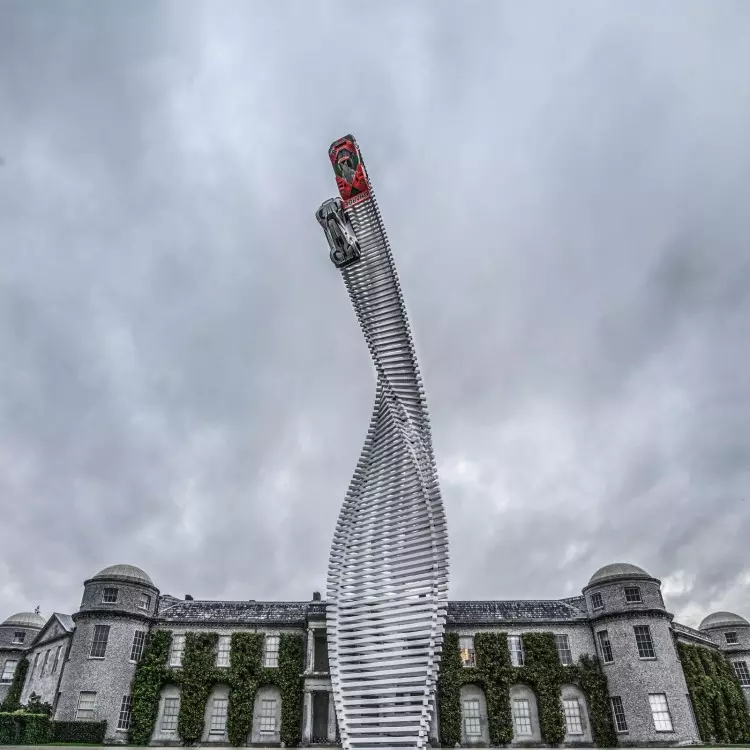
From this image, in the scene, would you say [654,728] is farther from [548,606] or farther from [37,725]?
[37,725]

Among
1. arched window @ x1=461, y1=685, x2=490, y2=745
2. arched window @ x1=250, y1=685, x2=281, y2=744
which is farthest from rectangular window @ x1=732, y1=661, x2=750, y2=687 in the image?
arched window @ x1=250, y1=685, x2=281, y2=744

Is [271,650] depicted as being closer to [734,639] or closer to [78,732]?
[78,732]

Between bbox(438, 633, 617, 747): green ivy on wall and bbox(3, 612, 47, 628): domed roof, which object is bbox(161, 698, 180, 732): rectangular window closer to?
bbox(438, 633, 617, 747): green ivy on wall

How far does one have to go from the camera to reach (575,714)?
29.8m

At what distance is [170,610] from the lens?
33.3 meters

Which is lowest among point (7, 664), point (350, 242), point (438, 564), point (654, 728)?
point (654, 728)

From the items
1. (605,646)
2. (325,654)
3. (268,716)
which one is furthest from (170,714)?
(605,646)

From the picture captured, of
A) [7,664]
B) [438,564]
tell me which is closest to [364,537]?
[438,564]

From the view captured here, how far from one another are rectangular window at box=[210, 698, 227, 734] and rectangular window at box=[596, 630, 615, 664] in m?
18.3

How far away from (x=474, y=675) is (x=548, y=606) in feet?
19.6

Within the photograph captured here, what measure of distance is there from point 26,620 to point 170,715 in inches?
647

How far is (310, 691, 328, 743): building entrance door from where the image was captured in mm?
30422

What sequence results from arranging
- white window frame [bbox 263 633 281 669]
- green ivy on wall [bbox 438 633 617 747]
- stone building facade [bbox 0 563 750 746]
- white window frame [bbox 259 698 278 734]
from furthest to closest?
white window frame [bbox 263 633 281 669] < white window frame [bbox 259 698 278 734] < green ivy on wall [bbox 438 633 617 747] < stone building facade [bbox 0 563 750 746]

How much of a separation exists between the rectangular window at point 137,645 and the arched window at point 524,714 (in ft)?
59.4
